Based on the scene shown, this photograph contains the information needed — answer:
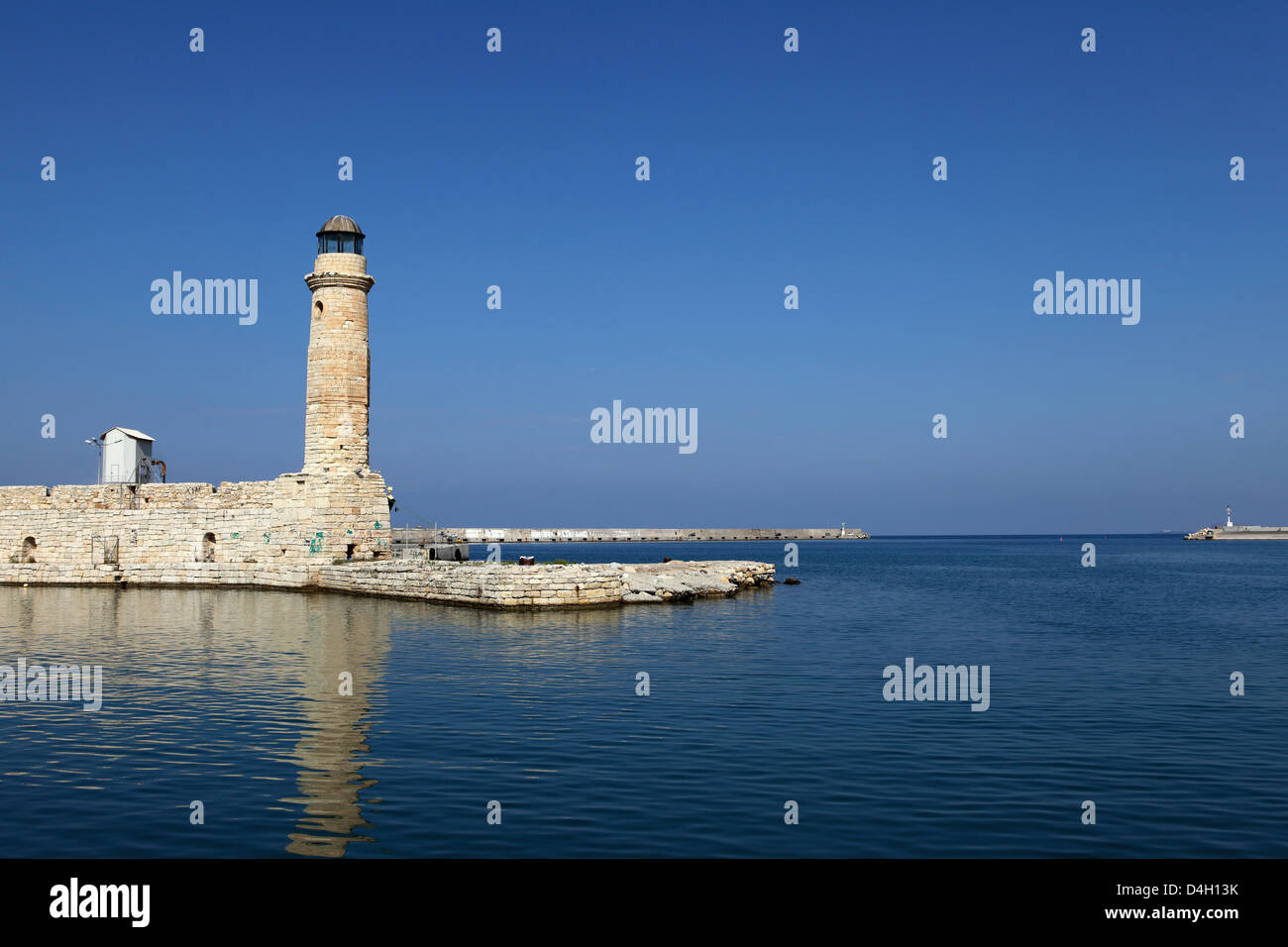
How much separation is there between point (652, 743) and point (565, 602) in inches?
622

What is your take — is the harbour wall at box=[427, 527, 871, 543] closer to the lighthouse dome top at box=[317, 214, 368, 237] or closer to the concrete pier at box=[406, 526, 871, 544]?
the concrete pier at box=[406, 526, 871, 544]

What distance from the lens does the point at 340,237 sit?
102 feet

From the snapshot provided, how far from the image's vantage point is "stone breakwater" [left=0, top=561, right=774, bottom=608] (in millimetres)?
26016

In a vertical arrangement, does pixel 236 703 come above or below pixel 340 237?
below

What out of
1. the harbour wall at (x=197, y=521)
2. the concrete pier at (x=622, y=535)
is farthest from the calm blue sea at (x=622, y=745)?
the concrete pier at (x=622, y=535)

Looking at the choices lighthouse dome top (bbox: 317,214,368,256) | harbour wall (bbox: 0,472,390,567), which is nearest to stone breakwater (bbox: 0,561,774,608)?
harbour wall (bbox: 0,472,390,567)

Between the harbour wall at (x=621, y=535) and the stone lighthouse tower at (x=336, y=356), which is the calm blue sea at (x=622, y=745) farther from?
the harbour wall at (x=621, y=535)

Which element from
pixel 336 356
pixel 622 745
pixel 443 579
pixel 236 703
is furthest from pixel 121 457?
pixel 622 745

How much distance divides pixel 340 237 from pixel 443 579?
1218 cm

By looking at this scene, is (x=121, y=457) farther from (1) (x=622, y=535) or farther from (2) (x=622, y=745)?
(1) (x=622, y=535)

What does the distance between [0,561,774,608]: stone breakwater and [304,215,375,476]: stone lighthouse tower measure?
3.60 meters
